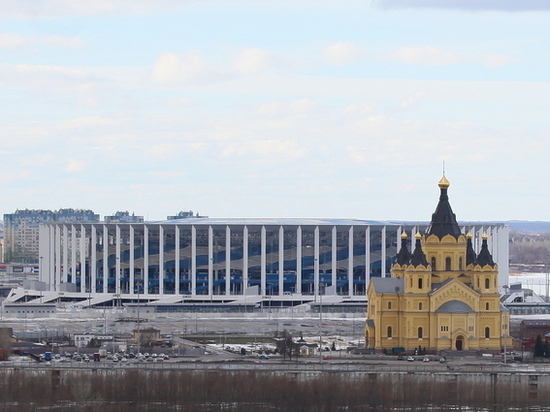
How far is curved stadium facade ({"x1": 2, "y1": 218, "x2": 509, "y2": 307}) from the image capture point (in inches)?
4670

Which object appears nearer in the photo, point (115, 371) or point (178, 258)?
point (115, 371)

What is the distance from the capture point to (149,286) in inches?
4732

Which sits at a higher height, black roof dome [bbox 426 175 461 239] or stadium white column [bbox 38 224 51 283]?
black roof dome [bbox 426 175 461 239]

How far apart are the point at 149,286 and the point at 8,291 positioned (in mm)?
19626

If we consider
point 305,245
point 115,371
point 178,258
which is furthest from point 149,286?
point 115,371

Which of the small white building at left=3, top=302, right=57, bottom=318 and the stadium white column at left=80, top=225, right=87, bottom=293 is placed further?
the stadium white column at left=80, top=225, right=87, bottom=293

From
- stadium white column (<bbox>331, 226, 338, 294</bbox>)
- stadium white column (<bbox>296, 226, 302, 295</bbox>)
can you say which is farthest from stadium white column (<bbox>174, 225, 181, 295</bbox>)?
stadium white column (<bbox>331, 226, 338, 294</bbox>)

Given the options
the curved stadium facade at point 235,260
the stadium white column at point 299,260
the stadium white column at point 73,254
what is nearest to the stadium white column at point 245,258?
the curved stadium facade at point 235,260

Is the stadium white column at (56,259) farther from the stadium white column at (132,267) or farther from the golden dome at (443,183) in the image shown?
the golden dome at (443,183)

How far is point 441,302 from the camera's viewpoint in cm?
8406

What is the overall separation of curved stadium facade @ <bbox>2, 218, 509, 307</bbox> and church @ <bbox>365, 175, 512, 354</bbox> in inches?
1223

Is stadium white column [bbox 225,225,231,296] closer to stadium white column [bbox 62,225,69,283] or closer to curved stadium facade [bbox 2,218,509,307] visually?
curved stadium facade [bbox 2,218,509,307]

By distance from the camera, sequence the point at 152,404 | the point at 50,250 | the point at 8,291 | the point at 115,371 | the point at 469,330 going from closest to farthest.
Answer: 1. the point at 152,404
2. the point at 115,371
3. the point at 469,330
4. the point at 50,250
5. the point at 8,291

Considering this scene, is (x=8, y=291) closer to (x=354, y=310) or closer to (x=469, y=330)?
(x=354, y=310)
